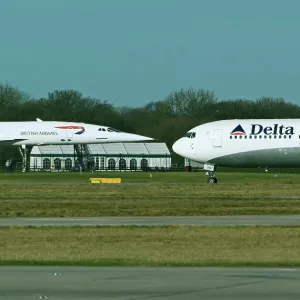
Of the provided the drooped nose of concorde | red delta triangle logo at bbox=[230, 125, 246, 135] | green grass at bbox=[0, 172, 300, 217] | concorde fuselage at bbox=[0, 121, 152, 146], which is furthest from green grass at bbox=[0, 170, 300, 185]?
concorde fuselage at bbox=[0, 121, 152, 146]

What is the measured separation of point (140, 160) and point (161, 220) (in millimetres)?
79774

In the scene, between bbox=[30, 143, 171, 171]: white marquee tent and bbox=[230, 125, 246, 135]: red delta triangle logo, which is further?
bbox=[30, 143, 171, 171]: white marquee tent

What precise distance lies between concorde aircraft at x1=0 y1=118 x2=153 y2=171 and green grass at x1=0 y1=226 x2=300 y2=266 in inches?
2880

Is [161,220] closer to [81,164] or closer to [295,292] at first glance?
[295,292]

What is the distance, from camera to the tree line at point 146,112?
122m

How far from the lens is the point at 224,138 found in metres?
66.6

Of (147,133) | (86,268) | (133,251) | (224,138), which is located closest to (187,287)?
(86,268)

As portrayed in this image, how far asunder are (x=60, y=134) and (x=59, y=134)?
13cm

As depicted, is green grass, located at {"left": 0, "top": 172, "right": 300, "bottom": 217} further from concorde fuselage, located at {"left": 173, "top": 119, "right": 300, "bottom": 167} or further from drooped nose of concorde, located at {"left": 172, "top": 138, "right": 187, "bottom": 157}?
drooped nose of concorde, located at {"left": 172, "top": 138, "right": 187, "bottom": 157}

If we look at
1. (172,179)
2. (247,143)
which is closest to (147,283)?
(247,143)

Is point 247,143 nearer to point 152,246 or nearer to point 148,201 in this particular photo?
point 148,201

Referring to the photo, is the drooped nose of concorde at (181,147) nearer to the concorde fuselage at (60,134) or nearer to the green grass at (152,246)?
the concorde fuselage at (60,134)

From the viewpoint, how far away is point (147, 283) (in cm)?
1572

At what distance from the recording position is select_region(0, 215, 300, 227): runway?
30422mm
